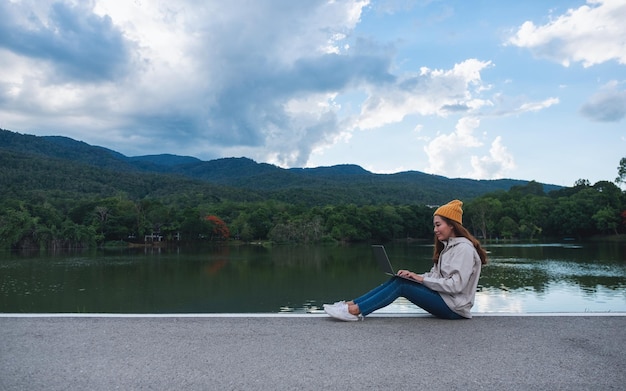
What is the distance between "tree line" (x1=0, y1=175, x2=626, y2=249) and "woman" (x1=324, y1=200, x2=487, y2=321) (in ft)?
196

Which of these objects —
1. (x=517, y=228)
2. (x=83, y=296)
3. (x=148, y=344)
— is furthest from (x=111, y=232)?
(x=148, y=344)

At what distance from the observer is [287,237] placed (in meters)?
67.4

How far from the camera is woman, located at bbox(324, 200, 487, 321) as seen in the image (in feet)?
12.6

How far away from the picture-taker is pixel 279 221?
72.4m

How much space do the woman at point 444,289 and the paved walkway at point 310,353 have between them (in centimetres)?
10

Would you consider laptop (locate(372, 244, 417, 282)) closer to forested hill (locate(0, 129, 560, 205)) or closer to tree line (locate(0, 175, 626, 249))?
tree line (locate(0, 175, 626, 249))

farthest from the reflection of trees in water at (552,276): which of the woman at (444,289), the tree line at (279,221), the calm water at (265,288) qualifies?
Answer: the tree line at (279,221)

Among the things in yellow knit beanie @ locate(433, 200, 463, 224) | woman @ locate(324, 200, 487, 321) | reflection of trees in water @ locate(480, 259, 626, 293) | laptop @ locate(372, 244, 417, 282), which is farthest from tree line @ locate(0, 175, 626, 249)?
yellow knit beanie @ locate(433, 200, 463, 224)

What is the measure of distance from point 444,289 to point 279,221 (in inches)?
2714

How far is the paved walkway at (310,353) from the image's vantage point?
103 inches

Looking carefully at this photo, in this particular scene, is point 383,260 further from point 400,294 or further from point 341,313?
point 341,313

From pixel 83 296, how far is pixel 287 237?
49.0 metres

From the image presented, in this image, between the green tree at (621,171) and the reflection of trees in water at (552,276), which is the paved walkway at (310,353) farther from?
the green tree at (621,171)

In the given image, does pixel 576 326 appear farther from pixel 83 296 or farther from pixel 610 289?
pixel 83 296
